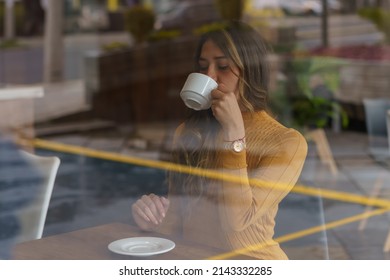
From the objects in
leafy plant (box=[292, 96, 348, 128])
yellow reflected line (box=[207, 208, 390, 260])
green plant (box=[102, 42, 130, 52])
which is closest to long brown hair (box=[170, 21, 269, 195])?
yellow reflected line (box=[207, 208, 390, 260])

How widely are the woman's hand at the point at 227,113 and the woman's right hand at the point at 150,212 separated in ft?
0.94

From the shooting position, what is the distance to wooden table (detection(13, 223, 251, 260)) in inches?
74.2

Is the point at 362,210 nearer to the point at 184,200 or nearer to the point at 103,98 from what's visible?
the point at 184,200

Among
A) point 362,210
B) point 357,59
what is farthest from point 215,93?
point 357,59

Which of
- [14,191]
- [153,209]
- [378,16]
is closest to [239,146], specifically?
[153,209]

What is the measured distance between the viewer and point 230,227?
1.99 m

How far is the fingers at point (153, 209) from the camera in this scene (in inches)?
80.7

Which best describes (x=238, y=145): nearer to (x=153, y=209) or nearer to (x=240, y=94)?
(x=240, y=94)

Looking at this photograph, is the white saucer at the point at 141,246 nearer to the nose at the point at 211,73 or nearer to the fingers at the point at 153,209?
the fingers at the point at 153,209

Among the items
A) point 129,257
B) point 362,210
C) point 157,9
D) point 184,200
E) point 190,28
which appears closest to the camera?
point 129,257

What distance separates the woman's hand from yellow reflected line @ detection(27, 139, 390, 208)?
0.11 meters

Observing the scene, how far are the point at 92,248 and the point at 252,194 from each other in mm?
405

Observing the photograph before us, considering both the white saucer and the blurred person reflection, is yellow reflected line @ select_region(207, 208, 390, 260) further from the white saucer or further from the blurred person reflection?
the blurred person reflection
